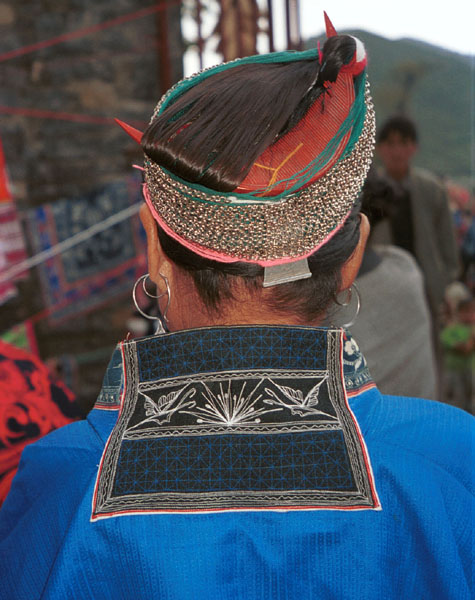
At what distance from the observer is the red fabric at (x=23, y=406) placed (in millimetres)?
1217

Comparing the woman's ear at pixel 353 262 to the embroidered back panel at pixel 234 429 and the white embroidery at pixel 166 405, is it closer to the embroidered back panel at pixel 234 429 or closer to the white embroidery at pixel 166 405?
the embroidered back panel at pixel 234 429

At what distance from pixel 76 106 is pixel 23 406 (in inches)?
111

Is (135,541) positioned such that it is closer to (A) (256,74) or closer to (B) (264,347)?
(B) (264,347)

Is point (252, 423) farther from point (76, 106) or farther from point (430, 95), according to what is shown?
point (430, 95)

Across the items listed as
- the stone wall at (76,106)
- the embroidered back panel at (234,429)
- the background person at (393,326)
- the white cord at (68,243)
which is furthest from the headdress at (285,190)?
the stone wall at (76,106)

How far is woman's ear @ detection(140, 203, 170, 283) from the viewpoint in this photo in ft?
2.98

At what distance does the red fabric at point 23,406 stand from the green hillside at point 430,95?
818 inches

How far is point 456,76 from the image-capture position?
25141mm

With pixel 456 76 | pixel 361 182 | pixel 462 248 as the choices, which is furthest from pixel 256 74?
pixel 456 76

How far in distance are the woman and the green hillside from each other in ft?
68.9

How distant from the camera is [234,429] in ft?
2.42

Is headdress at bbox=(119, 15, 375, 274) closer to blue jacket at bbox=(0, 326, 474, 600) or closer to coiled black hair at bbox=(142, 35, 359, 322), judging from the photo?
coiled black hair at bbox=(142, 35, 359, 322)

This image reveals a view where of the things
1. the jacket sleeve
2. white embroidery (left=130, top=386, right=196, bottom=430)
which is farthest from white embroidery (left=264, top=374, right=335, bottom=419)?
the jacket sleeve

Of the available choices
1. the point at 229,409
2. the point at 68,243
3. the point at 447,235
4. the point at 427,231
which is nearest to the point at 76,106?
the point at 68,243
